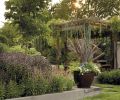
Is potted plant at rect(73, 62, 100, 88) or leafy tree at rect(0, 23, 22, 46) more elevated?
leafy tree at rect(0, 23, 22, 46)

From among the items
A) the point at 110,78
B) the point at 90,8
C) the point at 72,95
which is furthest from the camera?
the point at 90,8

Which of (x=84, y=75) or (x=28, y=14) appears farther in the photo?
(x=28, y=14)

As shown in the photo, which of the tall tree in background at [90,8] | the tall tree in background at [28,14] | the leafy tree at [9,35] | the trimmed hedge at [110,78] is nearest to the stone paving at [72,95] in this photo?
the trimmed hedge at [110,78]

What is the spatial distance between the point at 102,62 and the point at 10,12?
22.7ft

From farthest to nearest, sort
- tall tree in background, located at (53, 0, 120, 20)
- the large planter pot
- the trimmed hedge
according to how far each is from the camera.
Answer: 1. tall tree in background, located at (53, 0, 120, 20)
2. the trimmed hedge
3. the large planter pot

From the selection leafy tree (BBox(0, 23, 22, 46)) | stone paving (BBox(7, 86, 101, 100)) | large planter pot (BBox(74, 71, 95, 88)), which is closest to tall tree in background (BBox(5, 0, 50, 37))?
leafy tree (BBox(0, 23, 22, 46))

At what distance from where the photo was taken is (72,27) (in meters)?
19.0

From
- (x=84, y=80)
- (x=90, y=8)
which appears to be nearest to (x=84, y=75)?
(x=84, y=80)

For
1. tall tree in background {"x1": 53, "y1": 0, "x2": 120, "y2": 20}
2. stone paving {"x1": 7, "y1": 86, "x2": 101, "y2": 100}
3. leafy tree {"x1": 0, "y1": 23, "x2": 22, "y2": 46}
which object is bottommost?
stone paving {"x1": 7, "y1": 86, "x2": 101, "y2": 100}

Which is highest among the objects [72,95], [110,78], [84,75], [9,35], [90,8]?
[90,8]

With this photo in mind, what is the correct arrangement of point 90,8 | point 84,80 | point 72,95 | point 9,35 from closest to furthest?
point 72,95, point 84,80, point 9,35, point 90,8

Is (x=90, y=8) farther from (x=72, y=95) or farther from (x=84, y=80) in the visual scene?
(x=72, y=95)

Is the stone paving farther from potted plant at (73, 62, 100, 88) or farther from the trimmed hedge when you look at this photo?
the trimmed hedge

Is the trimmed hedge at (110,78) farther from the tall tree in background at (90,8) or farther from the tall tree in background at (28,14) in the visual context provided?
the tall tree in background at (90,8)
